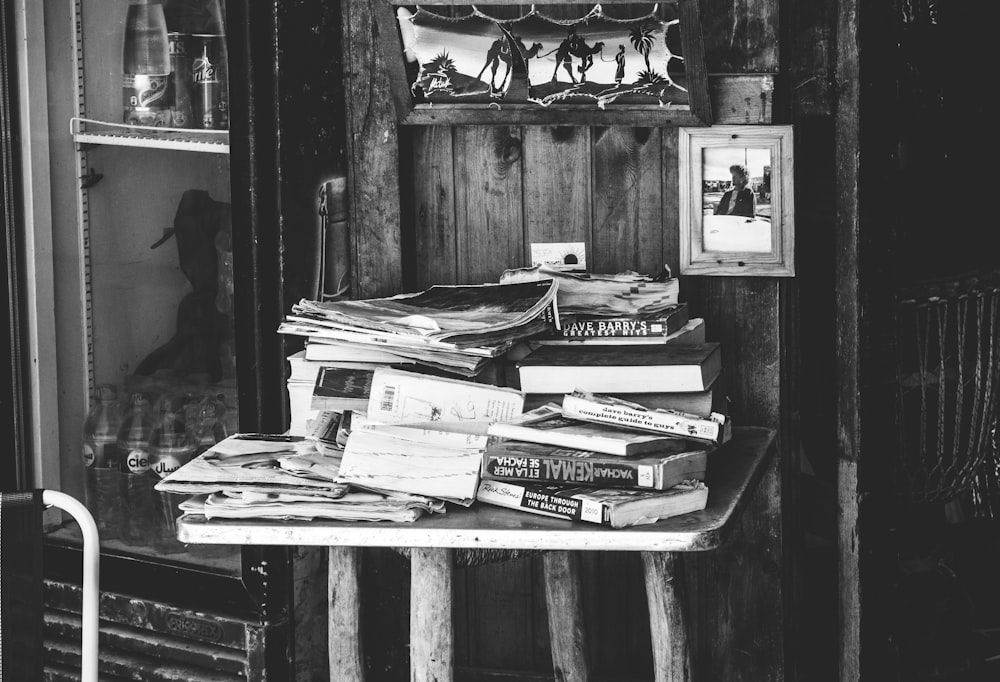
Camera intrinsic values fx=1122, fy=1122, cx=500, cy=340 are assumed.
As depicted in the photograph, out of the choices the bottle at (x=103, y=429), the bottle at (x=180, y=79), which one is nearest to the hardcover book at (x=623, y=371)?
the bottle at (x=180, y=79)

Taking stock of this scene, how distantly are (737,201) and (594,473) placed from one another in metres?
0.87

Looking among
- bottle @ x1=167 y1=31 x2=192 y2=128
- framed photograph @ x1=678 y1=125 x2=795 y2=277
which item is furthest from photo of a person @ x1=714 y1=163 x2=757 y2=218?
bottle @ x1=167 y1=31 x2=192 y2=128

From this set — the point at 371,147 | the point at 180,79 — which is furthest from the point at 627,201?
the point at 180,79

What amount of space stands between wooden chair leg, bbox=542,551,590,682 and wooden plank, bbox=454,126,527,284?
0.61 meters

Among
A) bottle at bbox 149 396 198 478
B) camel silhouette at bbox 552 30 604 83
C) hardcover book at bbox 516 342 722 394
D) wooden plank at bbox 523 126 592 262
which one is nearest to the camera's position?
hardcover book at bbox 516 342 722 394

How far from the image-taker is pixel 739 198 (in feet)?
7.38

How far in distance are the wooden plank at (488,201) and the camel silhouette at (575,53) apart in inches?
6.8

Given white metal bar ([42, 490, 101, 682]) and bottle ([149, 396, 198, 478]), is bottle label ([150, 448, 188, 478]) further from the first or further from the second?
white metal bar ([42, 490, 101, 682])

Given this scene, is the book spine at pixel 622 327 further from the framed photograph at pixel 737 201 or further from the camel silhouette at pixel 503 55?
the camel silhouette at pixel 503 55

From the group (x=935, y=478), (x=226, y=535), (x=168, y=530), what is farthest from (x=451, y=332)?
(x=935, y=478)

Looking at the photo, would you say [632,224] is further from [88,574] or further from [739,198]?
[88,574]

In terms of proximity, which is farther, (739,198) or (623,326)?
(739,198)

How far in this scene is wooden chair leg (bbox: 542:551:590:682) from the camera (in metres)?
2.17

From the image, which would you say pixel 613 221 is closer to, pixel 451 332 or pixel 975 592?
pixel 451 332
